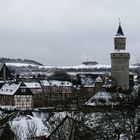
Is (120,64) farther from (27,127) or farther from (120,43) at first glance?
(27,127)

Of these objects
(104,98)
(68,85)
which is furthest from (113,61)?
(104,98)

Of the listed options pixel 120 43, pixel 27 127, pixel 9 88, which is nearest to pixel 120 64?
pixel 120 43

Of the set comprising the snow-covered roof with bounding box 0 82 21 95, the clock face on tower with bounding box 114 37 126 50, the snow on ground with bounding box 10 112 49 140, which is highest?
the clock face on tower with bounding box 114 37 126 50

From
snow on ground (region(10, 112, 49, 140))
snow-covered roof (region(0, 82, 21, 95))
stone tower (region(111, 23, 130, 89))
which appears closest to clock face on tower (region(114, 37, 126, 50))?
stone tower (region(111, 23, 130, 89))

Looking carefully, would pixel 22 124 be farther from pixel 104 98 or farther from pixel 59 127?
pixel 104 98

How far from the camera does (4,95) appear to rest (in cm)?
6700

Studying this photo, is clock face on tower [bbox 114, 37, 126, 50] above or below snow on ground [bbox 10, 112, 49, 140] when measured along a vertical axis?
above

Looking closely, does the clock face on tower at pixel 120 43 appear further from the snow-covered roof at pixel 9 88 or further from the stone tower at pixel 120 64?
the snow-covered roof at pixel 9 88

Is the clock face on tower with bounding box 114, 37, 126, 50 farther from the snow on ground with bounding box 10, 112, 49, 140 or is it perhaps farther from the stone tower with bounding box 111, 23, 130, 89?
the snow on ground with bounding box 10, 112, 49, 140

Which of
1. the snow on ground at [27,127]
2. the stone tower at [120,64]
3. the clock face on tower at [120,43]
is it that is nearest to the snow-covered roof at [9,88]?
the stone tower at [120,64]

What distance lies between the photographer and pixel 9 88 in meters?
67.2

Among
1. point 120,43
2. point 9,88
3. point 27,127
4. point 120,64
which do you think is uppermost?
point 120,43

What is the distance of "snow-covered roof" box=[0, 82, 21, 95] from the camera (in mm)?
65875

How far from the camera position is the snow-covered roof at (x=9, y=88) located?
65.9 metres
